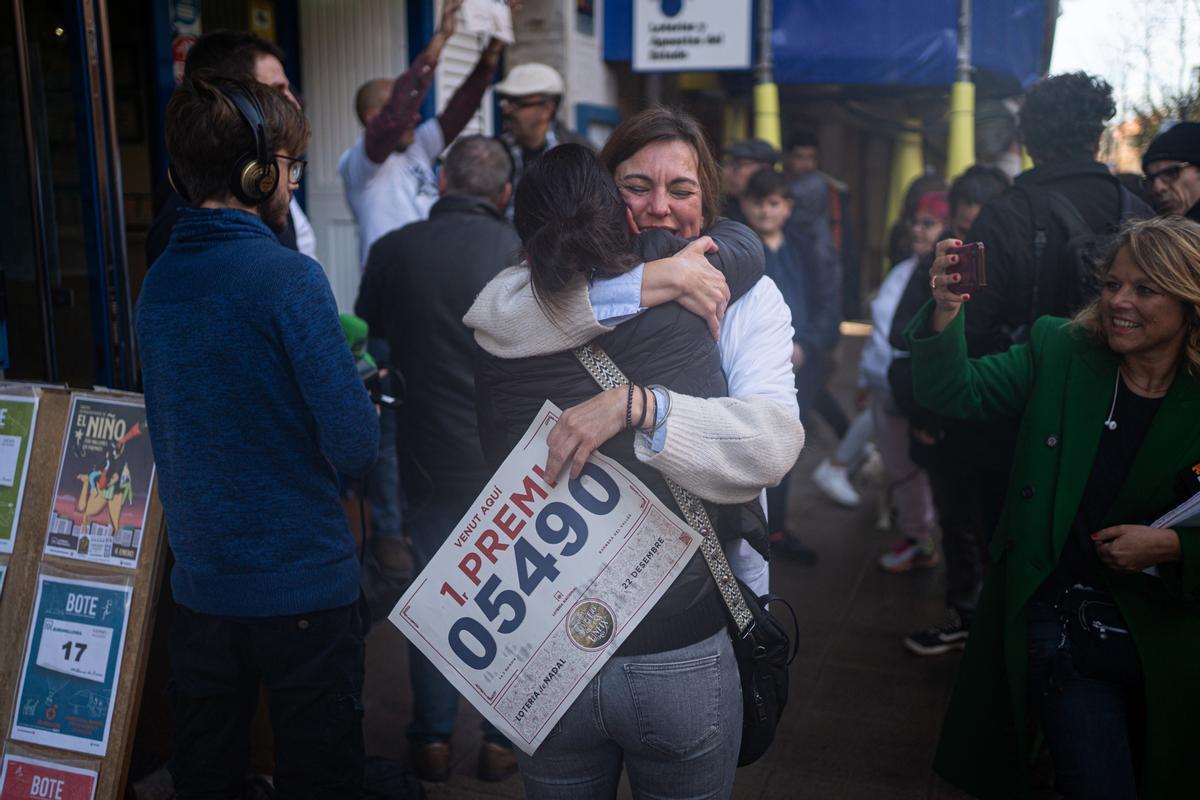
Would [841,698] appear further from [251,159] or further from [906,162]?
[906,162]

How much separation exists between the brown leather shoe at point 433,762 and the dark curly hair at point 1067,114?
8.69 ft

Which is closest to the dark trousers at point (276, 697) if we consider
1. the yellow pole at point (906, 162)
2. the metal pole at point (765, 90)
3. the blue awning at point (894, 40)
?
the metal pole at point (765, 90)

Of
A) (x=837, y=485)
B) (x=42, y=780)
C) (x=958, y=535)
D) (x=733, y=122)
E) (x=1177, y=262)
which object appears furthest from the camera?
(x=733, y=122)

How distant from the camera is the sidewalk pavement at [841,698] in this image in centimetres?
346

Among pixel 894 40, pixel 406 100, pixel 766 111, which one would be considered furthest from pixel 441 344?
pixel 894 40

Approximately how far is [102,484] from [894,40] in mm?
6572

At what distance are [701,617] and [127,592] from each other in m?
1.58

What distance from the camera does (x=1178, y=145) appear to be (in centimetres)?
337

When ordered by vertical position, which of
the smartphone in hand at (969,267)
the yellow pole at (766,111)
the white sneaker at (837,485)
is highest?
the yellow pole at (766,111)

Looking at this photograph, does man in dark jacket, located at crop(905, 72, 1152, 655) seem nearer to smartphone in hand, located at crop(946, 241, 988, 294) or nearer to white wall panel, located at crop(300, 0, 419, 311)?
smartphone in hand, located at crop(946, 241, 988, 294)

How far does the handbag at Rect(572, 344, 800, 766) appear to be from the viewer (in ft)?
6.10

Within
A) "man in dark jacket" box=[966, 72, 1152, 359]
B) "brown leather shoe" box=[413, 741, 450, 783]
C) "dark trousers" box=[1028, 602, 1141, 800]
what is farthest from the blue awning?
"dark trousers" box=[1028, 602, 1141, 800]

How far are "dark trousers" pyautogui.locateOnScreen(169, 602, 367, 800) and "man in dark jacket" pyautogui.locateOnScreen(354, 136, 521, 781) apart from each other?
93cm

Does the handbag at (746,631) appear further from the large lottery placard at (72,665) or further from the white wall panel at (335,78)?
the white wall panel at (335,78)
